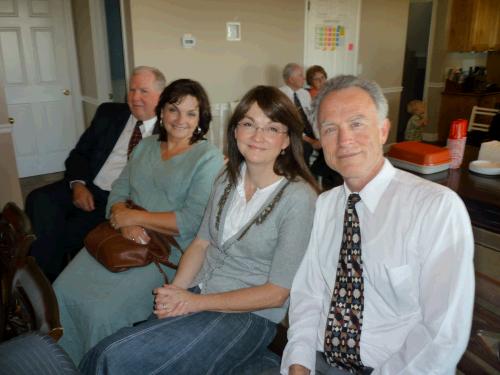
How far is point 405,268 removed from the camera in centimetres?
110

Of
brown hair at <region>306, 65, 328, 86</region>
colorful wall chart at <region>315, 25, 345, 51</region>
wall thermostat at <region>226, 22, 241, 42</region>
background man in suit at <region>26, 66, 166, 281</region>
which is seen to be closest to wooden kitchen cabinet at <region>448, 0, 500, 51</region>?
colorful wall chart at <region>315, 25, 345, 51</region>

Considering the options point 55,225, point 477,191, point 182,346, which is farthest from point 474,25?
point 182,346

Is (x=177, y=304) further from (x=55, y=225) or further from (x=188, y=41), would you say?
(x=188, y=41)

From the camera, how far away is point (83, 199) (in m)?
2.38

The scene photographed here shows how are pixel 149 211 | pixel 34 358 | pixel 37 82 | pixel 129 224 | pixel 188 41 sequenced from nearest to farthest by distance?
pixel 34 358
pixel 129 224
pixel 149 211
pixel 188 41
pixel 37 82

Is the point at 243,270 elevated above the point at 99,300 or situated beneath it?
elevated above

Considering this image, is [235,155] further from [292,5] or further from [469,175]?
[292,5]

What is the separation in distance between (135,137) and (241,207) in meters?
1.14

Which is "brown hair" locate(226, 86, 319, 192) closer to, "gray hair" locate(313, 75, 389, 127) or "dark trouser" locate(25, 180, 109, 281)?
"gray hair" locate(313, 75, 389, 127)

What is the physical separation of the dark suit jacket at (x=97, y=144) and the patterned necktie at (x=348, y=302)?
5.59ft

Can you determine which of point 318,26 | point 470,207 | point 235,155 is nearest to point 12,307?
point 235,155

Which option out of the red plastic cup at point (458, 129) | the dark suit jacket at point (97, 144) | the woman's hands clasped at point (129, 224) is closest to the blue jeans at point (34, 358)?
the woman's hands clasped at point (129, 224)

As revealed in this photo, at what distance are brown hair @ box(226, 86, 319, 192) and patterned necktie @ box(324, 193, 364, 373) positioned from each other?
0.30 meters

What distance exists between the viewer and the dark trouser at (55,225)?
2.30 metres
